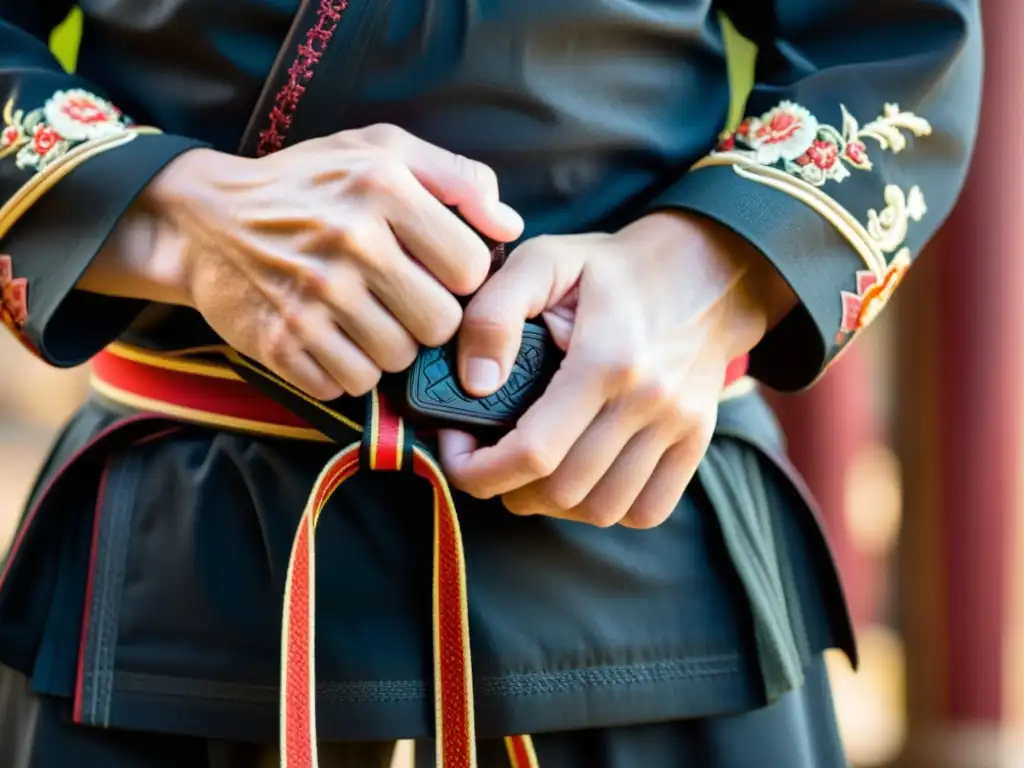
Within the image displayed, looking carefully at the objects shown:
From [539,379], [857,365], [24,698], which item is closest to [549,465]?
[539,379]

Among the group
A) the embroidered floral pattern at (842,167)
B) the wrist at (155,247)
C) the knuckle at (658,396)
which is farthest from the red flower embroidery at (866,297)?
the wrist at (155,247)

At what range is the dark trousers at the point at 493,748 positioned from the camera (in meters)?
0.63

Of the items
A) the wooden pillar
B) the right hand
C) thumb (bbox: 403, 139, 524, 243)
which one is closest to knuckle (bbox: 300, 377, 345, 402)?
the right hand

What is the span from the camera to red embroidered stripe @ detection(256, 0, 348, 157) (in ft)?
1.90

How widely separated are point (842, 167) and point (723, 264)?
0.09 metres

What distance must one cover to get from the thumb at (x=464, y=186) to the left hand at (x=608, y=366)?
26 millimetres

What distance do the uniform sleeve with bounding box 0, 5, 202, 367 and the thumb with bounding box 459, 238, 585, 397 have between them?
185 millimetres

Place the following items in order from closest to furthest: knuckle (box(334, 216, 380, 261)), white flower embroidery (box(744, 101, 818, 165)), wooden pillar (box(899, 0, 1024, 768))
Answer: knuckle (box(334, 216, 380, 261)) → white flower embroidery (box(744, 101, 818, 165)) → wooden pillar (box(899, 0, 1024, 768))

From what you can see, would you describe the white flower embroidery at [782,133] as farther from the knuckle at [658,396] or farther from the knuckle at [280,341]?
the knuckle at [280,341]

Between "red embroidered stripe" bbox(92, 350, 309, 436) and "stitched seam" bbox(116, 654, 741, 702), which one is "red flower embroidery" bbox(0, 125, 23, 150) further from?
"stitched seam" bbox(116, 654, 741, 702)

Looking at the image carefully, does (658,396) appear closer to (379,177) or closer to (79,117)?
(379,177)

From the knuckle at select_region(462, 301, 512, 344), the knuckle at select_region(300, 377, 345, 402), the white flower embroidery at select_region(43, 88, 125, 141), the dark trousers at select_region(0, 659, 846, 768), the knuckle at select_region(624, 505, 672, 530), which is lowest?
the dark trousers at select_region(0, 659, 846, 768)

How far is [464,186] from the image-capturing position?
54 centimetres

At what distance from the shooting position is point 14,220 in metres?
0.62
